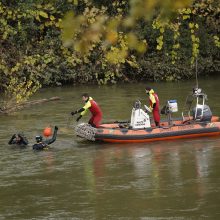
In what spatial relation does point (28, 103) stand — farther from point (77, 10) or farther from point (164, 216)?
point (164, 216)

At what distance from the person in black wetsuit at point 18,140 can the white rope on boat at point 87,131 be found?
1521 millimetres

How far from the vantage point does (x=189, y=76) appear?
36344 millimetres

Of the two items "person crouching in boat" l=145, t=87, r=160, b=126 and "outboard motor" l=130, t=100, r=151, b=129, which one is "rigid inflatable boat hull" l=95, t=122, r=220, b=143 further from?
"person crouching in boat" l=145, t=87, r=160, b=126

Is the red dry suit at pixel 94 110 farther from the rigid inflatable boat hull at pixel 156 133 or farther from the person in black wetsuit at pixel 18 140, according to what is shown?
the person in black wetsuit at pixel 18 140

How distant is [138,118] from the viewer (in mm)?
18328

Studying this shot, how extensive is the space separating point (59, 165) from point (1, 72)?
15996mm

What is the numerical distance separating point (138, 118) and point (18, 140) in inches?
137

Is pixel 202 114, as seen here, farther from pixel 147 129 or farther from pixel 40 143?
pixel 40 143

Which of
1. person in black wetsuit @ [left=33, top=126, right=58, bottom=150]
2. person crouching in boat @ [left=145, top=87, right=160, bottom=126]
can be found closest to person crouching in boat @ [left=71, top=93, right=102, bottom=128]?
person in black wetsuit @ [left=33, top=126, right=58, bottom=150]

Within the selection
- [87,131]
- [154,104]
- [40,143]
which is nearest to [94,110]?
[87,131]

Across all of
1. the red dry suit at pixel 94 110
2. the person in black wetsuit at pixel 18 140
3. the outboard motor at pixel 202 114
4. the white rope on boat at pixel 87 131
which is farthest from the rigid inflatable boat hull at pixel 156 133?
the person in black wetsuit at pixel 18 140

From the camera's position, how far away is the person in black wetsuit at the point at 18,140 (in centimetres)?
1791

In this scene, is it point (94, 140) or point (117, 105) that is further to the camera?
point (117, 105)

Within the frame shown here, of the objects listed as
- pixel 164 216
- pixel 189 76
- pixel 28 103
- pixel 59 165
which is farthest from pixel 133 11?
pixel 189 76
